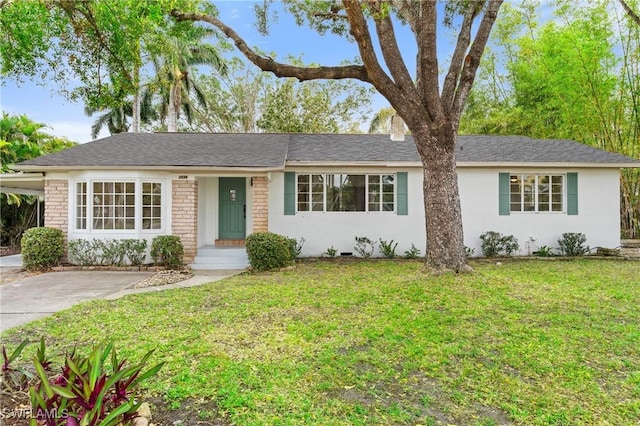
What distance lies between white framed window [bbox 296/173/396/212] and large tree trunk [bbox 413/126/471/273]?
4.00 m

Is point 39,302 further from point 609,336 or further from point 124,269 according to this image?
point 609,336

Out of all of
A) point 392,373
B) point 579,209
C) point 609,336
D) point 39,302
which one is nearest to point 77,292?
point 39,302

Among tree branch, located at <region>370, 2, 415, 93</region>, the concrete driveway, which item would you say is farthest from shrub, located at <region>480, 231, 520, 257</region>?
the concrete driveway

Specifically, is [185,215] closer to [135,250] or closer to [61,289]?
[135,250]

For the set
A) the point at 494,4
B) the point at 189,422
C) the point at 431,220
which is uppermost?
the point at 494,4

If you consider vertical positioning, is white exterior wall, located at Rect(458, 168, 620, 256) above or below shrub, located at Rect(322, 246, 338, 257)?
above

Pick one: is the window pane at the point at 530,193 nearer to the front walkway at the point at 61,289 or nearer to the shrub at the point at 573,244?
the shrub at the point at 573,244

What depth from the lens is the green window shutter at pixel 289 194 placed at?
34.6ft

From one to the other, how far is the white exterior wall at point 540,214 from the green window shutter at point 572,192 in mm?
112

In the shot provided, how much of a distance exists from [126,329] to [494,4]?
8535mm

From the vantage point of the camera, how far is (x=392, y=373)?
333 cm

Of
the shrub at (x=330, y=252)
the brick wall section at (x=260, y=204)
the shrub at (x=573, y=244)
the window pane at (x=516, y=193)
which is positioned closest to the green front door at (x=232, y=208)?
the brick wall section at (x=260, y=204)

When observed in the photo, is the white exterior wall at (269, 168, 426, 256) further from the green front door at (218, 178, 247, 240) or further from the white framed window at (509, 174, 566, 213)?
the white framed window at (509, 174, 566, 213)

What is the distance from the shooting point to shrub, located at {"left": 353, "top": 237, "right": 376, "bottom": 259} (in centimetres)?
1056
